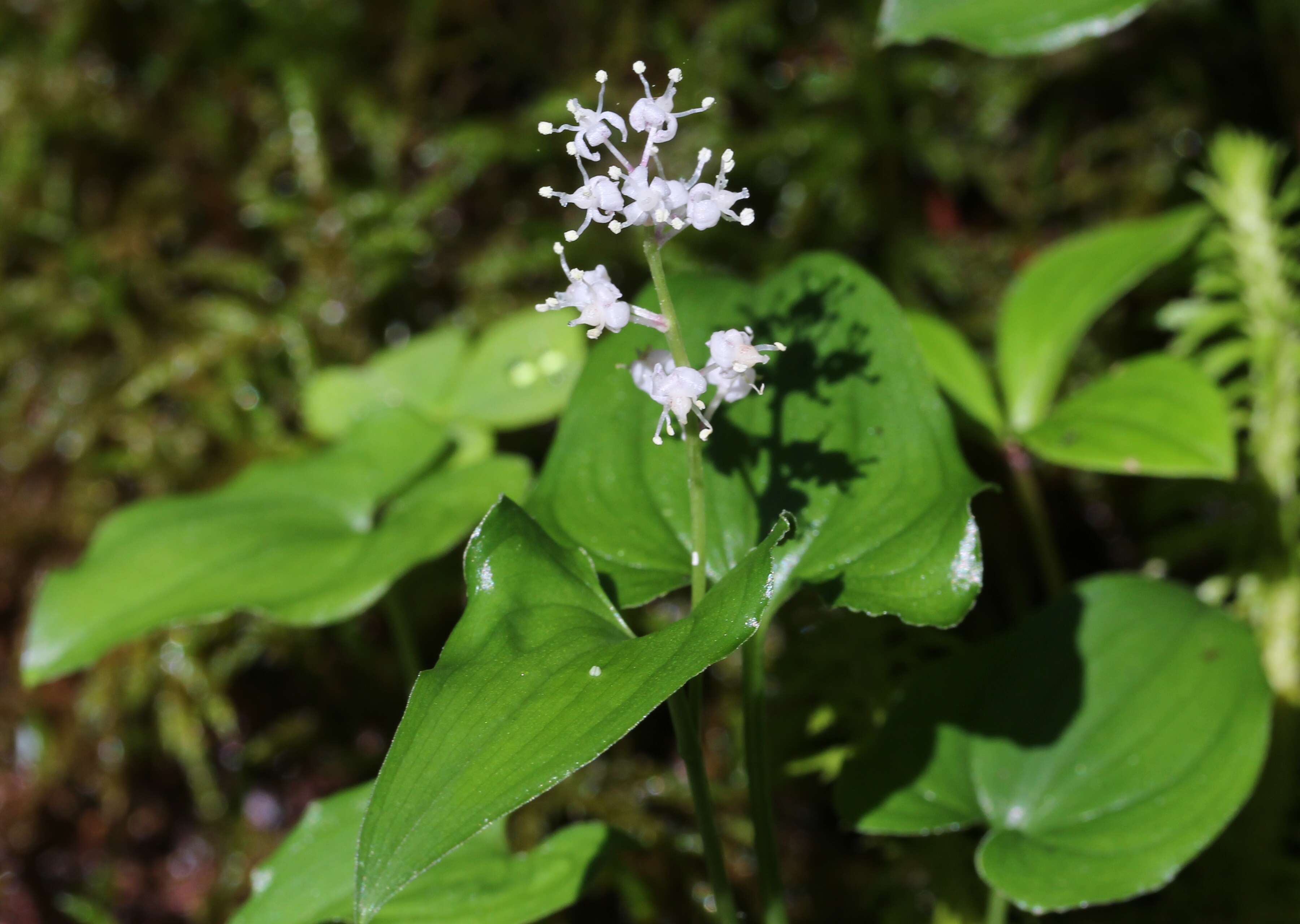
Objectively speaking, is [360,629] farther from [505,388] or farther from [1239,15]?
[1239,15]

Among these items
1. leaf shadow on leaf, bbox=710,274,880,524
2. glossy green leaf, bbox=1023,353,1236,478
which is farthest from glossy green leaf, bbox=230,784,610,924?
glossy green leaf, bbox=1023,353,1236,478

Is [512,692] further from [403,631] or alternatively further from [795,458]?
[403,631]

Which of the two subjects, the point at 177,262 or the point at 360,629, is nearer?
the point at 360,629

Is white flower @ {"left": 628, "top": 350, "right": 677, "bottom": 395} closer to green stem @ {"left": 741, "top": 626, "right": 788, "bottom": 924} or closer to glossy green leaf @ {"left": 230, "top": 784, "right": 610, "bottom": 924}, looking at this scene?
green stem @ {"left": 741, "top": 626, "right": 788, "bottom": 924}

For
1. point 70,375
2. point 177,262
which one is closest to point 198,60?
point 177,262

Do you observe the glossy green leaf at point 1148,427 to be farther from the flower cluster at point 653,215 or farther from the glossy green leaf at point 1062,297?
the flower cluster at point 653,215

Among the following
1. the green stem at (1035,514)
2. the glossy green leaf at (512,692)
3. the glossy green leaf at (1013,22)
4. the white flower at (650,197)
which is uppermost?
the white flower at (650,197)

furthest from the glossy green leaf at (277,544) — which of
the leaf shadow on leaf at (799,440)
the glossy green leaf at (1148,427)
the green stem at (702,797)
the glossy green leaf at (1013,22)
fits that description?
the glossy green leaf at (1013,22)

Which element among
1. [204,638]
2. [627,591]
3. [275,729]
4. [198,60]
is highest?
[198,60]
